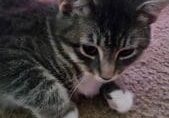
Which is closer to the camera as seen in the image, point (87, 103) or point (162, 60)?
point (87, 103)

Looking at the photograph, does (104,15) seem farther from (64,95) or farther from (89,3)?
(64,95)

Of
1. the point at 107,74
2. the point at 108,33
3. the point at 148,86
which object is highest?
the point at 108,33

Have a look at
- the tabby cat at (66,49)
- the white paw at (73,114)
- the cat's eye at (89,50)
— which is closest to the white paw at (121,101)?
the tabby cat at (66,49)

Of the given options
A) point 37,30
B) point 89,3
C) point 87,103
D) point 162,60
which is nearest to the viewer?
point 89,3

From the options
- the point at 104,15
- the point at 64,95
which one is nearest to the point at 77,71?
the point at 64,95

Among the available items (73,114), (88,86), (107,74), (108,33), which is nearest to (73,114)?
(73,114)

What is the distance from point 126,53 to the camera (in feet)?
4.21

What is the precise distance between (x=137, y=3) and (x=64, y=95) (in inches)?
15.4

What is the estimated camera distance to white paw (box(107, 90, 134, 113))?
1.45 m

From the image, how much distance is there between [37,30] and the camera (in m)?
1.36

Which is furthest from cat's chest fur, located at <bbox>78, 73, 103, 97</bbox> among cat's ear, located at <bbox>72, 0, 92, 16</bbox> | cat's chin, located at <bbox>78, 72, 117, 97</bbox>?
cat's ear, located at <bbox>72, 0, 92, 16</bbox>

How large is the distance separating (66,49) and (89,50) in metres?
0.10

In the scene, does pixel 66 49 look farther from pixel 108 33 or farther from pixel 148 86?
pixel 148 86

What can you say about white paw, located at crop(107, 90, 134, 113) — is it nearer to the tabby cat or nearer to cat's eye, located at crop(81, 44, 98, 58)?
the tabby cat
